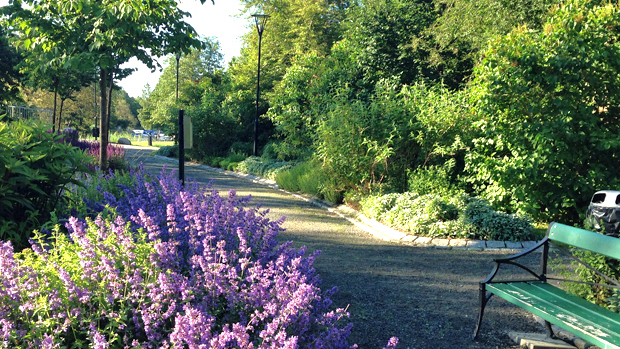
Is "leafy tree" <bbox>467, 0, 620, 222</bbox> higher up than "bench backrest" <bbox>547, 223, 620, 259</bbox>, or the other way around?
"leafy tree" <bbox>467, 0, 620, 222</bbox>

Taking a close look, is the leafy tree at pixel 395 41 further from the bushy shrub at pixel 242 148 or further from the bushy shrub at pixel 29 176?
the bushy shrub at pixel 29 176

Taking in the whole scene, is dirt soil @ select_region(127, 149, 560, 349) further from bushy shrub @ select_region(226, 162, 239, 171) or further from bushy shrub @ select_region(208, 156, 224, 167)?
bushy shrub @ select_region(208, 156, 224, 167)

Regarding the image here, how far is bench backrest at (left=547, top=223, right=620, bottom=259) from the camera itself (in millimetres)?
3510

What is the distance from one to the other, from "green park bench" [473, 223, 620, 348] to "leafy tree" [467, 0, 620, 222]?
4.61 metres

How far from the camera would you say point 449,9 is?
16453 millimetres

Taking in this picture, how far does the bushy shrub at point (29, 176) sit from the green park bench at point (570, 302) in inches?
165

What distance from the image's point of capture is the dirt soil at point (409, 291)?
14.1 feet

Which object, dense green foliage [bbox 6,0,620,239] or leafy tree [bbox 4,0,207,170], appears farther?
dense green foliage [bbox 6,0,620,239]

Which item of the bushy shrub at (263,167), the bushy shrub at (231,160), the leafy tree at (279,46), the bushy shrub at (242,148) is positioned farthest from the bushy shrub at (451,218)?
the leafy tree at (279,46)

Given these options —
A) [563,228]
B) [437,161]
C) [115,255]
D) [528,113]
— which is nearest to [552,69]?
[528,113]

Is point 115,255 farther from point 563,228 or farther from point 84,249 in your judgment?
point 563,228

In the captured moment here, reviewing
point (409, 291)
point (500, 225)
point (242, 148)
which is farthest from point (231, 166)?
point (409, 291)

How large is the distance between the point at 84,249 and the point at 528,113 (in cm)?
789

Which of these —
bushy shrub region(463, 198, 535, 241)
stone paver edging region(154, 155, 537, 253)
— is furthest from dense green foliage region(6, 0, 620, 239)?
stone paver edging region(154, 155, 537, 253)
